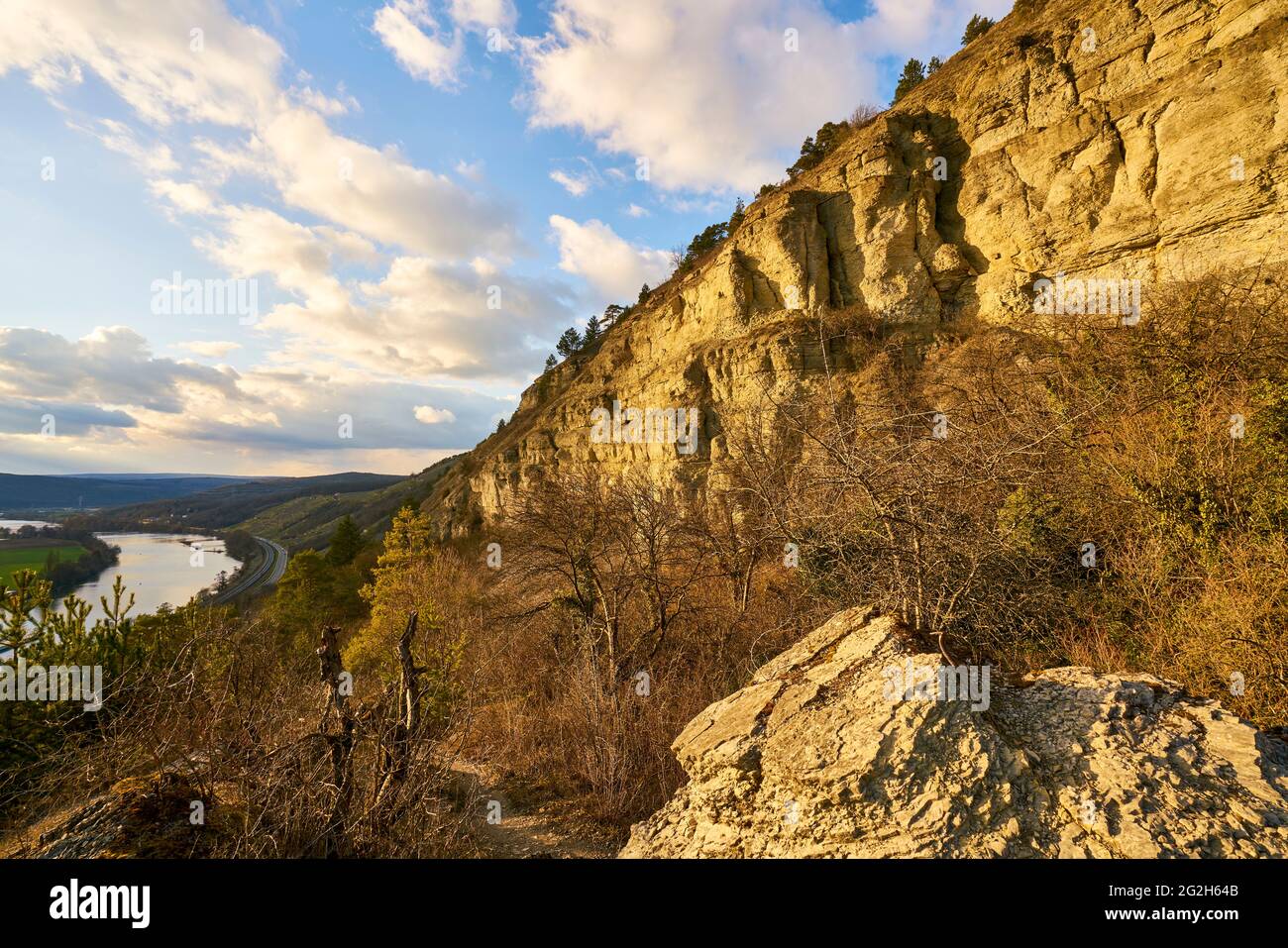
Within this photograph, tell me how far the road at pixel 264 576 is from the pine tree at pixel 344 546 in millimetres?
5710

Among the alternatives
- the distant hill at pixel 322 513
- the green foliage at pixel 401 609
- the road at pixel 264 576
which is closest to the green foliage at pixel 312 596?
the green foliage at pixel 401 609

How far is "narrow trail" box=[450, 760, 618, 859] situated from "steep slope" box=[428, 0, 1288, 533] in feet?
36.5

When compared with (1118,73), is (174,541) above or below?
below

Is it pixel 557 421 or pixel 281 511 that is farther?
pixel 281 511

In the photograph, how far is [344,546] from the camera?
127 ft

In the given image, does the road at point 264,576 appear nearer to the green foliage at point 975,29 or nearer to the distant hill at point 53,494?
the green foliage at point 975,29

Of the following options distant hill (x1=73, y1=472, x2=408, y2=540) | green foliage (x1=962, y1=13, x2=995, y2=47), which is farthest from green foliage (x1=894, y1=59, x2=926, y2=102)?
distant hill (x1=73, y1=472, x2=408, y2=540)

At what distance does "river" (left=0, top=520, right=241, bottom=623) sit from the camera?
42156mm

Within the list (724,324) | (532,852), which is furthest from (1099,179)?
(532,852)

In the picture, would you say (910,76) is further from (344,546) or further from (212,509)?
(212,509)

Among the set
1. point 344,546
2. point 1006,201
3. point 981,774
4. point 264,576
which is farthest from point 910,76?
point 264,576

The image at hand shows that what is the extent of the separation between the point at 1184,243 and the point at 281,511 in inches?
5936

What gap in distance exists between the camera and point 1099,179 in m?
15.5
